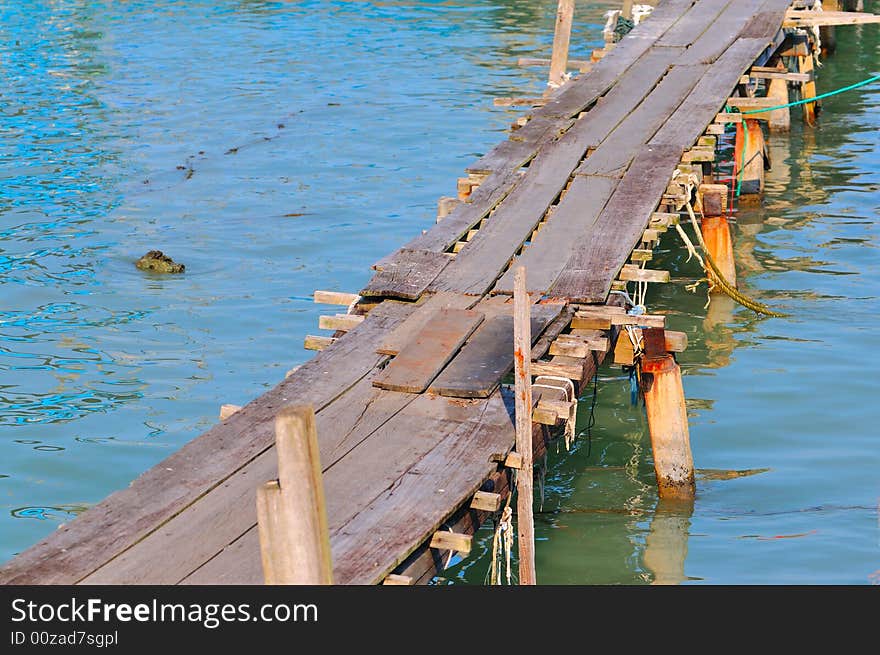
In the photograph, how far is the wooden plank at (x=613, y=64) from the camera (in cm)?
1400

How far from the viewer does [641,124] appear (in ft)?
43.2

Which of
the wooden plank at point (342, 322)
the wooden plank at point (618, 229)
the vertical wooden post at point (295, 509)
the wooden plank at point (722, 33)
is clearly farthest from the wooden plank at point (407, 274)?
the wooden plank at point (722, 33)

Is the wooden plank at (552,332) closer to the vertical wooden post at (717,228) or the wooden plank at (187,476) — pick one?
the wooden plank at (187,476)

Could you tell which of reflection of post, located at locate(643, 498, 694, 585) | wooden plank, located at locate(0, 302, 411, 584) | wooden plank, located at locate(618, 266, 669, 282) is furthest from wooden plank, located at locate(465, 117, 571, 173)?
reflection of post, located at locate(643, 498, 694, 585)

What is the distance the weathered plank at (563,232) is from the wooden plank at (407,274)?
22.8 inches

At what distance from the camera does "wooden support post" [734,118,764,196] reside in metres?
16.2

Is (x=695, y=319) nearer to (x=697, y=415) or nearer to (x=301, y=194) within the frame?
(x=697, y=415)

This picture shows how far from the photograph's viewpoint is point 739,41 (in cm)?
1593

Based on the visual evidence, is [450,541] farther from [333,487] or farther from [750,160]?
[750,160]

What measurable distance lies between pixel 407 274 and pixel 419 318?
0.79 metres

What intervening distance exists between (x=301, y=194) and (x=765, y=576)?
1078 centimetres

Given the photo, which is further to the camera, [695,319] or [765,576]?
[695,319]

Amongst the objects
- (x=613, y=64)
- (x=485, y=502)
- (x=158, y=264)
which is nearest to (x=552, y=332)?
→ (x=485, y=502)
